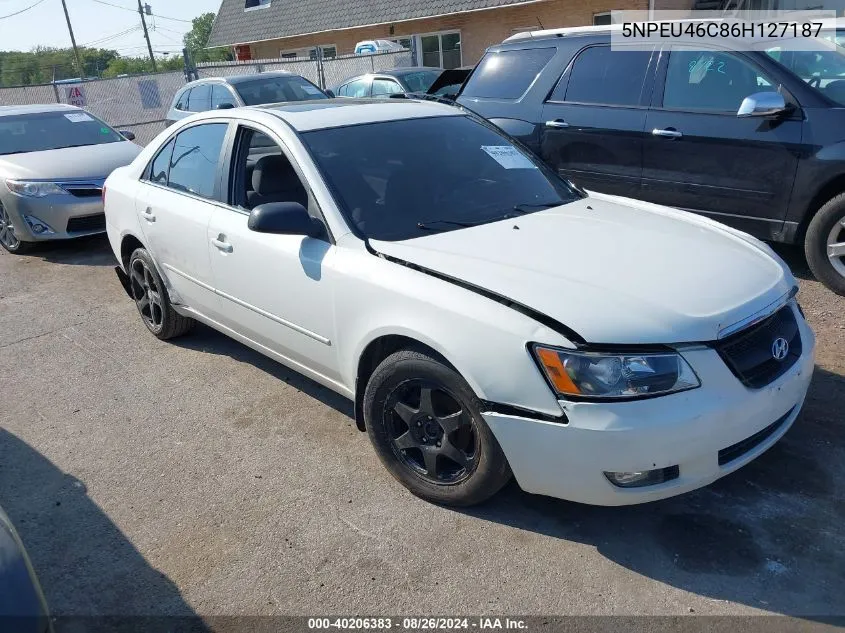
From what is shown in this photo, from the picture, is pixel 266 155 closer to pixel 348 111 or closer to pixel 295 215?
pixel 348 111

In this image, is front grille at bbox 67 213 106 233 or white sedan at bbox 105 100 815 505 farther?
front grille at bbox 67 213 106 233

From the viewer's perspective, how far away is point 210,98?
36.8 feet

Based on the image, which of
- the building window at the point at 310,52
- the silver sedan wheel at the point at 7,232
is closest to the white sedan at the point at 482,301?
the silver sedan wheel at the point at 7,232

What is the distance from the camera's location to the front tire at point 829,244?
195 inches

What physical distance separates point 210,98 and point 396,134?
8471mm

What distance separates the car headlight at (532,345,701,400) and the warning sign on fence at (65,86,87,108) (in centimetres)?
1494

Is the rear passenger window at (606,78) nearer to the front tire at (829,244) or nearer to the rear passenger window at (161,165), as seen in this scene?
the front tire at (829,244)

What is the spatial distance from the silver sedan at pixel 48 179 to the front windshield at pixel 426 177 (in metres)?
5.14

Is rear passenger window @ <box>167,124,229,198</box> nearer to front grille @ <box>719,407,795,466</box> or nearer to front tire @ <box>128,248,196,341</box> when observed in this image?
front tire @ <box>128,248,196,341</box>

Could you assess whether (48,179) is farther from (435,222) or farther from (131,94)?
(131,94)

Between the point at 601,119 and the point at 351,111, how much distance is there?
287 cm

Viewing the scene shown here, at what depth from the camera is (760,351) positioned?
9.02ft

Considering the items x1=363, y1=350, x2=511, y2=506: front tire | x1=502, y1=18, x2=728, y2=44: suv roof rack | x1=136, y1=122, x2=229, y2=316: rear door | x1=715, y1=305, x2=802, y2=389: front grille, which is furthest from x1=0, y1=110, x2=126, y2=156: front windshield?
x1=715, y1=305, x2=802, y2=389: front grille

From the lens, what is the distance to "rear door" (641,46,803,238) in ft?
16.9
